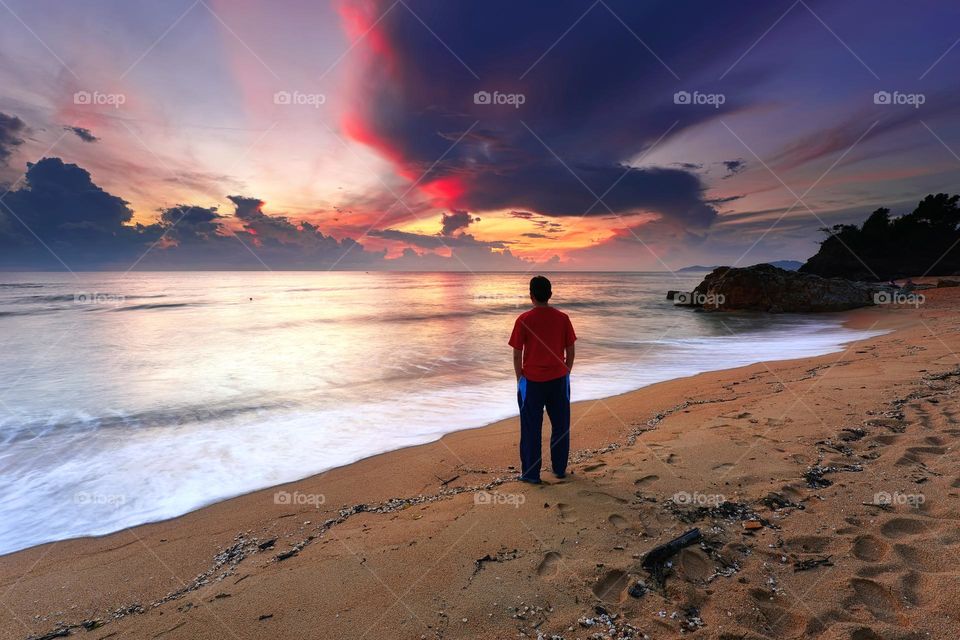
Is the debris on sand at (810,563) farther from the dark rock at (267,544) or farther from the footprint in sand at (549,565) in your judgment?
the dark rock at (267,544)

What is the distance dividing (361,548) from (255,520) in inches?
64.2

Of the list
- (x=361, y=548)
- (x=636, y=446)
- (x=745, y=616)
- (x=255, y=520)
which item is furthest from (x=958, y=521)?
(x=255, y=520)

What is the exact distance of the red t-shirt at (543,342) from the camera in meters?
4.31

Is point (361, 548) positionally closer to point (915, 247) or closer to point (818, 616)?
point (818, 616)

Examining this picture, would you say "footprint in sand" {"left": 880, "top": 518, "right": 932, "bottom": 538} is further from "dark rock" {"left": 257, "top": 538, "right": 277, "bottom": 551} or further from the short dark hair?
"dark rock" {"left": 257, "top": 538, "right": 277, "bottom": 551}

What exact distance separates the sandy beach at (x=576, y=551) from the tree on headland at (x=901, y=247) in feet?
188

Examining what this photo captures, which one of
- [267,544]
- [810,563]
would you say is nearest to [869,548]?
[810,563]

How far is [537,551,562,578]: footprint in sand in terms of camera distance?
2932 mm

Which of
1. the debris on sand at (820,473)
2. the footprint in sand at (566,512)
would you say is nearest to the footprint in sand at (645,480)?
the footprint in sand at (566,512)

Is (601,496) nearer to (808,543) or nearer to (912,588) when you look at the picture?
(808,543)

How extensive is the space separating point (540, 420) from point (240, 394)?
8598 mm

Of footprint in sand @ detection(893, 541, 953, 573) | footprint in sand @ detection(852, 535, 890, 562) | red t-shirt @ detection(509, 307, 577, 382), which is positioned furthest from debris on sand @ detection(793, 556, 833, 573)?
red t-shirt @ detection(509, 307, 577, 382)

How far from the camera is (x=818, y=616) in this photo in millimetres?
2453

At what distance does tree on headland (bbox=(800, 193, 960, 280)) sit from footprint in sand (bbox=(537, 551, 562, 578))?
59935 mm
